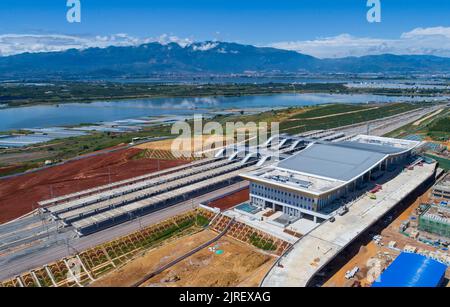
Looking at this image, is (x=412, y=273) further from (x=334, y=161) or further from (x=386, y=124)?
(x=386, y=124)

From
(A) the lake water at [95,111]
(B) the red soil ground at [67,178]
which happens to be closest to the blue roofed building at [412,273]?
(B) the red soil ground at [67,178]

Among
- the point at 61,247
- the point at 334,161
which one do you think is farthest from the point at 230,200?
the point at 61,247

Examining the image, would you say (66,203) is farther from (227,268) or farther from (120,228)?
(227,268)

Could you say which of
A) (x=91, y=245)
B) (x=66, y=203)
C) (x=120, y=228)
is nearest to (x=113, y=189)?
(x=66, y=203)


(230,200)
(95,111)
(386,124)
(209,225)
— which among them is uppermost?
Result: (95,111)

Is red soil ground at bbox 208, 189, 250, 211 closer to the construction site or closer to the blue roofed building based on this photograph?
the construction site
